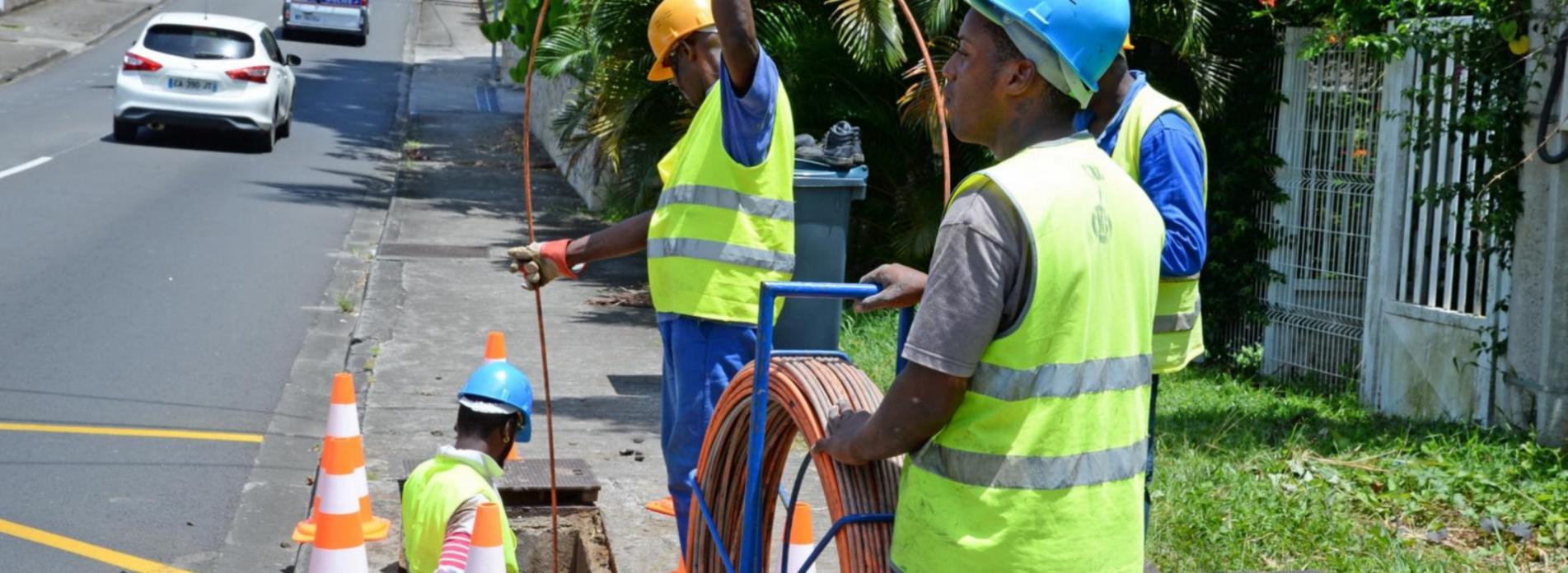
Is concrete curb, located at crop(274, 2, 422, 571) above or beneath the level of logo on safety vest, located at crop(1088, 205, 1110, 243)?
beneath

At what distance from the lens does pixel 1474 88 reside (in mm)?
7020

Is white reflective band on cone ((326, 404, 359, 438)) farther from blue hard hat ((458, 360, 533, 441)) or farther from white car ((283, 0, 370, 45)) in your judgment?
white car ((283, 0, 370, 45))

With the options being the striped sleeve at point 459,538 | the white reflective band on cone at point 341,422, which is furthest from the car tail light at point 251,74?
the striped sleeve at point 459,538

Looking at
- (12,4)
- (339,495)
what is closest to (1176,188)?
(339,495)

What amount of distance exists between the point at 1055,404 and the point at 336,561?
3.07 meters

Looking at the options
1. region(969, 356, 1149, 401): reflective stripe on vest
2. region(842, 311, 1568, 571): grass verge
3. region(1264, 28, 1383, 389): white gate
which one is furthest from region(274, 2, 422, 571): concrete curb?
region(1264, 28, 1383, 389): white gate

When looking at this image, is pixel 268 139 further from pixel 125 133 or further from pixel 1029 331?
pixel 1029 331

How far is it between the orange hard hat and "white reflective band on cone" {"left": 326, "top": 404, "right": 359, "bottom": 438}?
191cm

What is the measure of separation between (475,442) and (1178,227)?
1.85 m

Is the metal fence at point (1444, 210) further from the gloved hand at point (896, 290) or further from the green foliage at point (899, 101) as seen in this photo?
the gloved hand at point (896, 290)

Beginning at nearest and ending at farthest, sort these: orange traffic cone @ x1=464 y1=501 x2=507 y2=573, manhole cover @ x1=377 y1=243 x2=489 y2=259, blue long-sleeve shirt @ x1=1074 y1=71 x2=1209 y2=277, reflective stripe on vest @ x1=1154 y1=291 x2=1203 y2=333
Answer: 1. orange traffic cone @ x1=464 y1=501 x2=507 y2=573
2. blue long-sleeve shirt @ x1=1074 y1=71 x2=1209 y2=277
3. reflective stripe on vest @ x1=1154 y1=291 x2=1203 y2=333
4. manhole cover @ x1=377 y1=243 x2=489 y2=259

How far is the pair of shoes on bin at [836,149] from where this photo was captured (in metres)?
7.59

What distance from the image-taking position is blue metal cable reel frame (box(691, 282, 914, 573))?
302 cm

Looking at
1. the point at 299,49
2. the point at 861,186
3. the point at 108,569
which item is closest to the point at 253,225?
the point at 861,186
